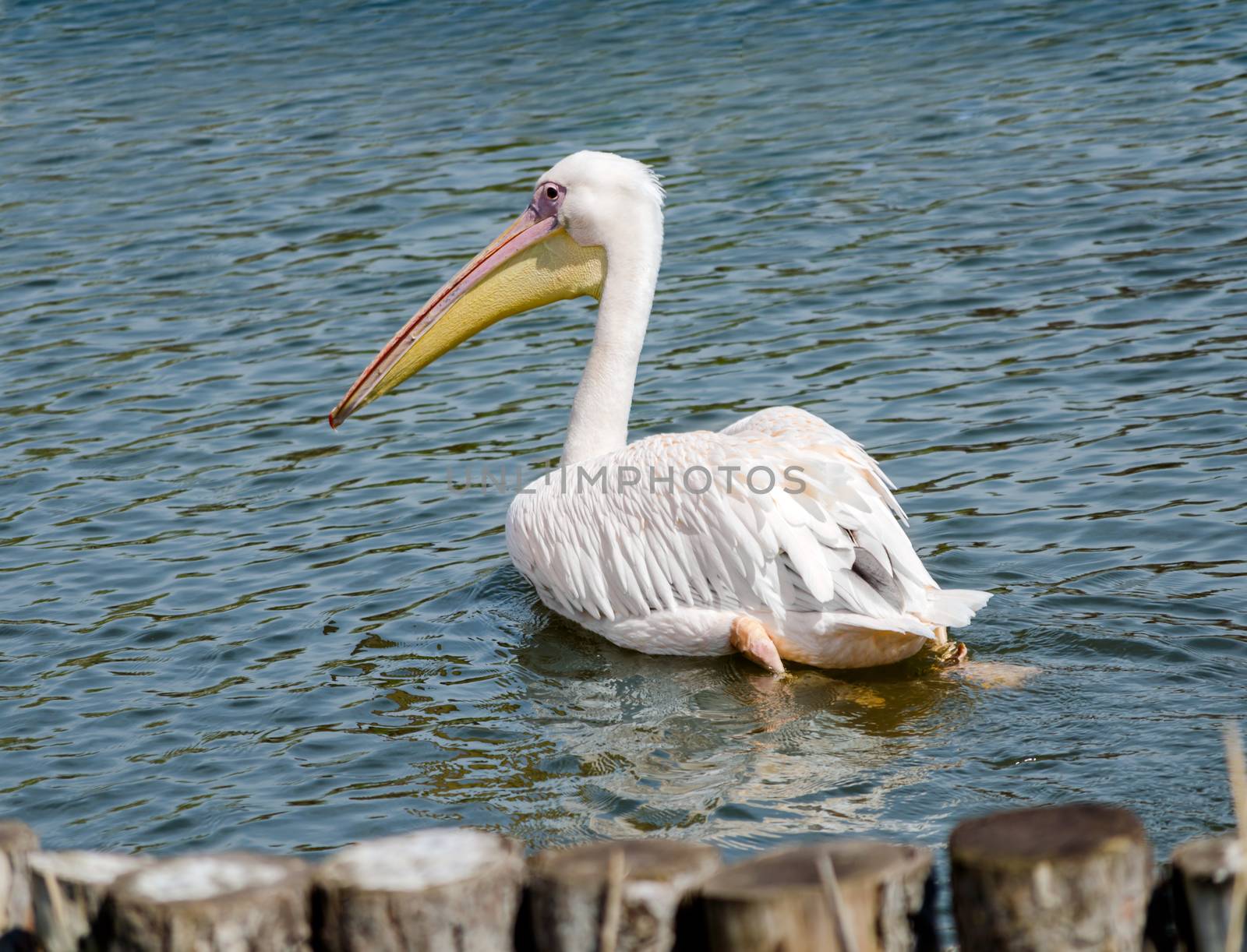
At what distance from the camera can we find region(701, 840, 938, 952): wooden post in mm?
2297

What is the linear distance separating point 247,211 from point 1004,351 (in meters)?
5.20

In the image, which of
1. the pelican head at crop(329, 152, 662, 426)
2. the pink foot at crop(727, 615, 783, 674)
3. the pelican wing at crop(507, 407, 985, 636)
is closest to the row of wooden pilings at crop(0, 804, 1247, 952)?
the pelican wing at crop(507, 407, 985, 636)

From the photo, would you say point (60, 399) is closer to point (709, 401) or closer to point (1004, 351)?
point (709, 401)

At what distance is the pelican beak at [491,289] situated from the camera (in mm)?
5965

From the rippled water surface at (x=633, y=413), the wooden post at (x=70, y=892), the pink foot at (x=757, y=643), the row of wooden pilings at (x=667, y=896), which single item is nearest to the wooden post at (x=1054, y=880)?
the row of wooden pilings at (x=667, y=896)

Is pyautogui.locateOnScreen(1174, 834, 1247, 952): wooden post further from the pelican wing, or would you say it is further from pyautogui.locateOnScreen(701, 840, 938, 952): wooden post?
the pelican wing

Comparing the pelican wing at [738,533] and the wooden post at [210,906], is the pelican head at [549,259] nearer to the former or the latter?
the pelican wing at [738,533]

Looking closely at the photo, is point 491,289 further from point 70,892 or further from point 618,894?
point 618,894

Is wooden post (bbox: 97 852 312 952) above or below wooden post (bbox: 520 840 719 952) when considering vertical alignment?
above

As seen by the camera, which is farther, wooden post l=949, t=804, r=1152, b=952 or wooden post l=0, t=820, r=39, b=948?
wooden post l=0, t=820, r=39, b=948

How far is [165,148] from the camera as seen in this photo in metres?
11.7

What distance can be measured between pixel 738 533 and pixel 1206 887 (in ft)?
8.41

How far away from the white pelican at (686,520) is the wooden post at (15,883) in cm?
251

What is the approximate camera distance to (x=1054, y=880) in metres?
2.30
